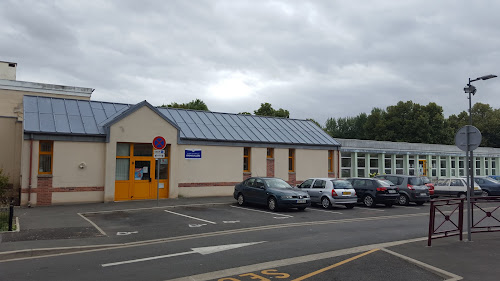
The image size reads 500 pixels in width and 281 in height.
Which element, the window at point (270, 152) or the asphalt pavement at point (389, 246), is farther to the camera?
the window at point (270, 152)

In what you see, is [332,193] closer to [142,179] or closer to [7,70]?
[142,179]

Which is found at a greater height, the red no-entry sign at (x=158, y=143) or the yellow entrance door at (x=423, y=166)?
the red no-entry sign at (x=158, y=143)

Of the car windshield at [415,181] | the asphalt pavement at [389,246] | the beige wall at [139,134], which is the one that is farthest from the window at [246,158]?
the asphalt pavement at [389,246]

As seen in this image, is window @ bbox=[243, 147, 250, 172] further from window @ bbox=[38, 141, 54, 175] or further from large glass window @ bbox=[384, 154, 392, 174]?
large glass window @ bbox=[384, 154, 392, 174]

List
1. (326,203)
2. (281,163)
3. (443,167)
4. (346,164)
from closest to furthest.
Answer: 1. (326,203)
2. (281,163)
3. (346,164)
4. (443,167)

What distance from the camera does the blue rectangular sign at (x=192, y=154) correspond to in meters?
20.5

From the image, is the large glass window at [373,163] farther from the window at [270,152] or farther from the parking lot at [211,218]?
the parking lot at [211,218]

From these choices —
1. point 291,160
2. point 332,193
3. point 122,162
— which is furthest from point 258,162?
point 122,162

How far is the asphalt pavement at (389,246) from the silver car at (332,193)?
22.0ft

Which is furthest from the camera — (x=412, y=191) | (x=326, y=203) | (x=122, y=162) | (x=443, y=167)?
(x=443, y=167)

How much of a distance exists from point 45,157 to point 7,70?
1651 centimetres

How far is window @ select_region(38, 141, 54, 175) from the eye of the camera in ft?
55.9

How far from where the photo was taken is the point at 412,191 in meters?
20.0

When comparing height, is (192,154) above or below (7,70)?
below
